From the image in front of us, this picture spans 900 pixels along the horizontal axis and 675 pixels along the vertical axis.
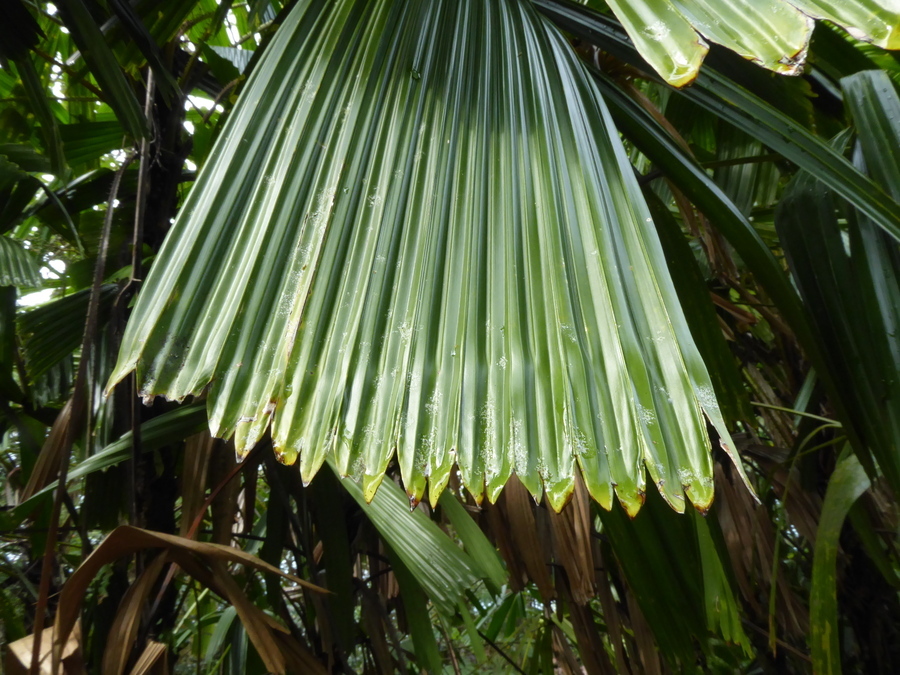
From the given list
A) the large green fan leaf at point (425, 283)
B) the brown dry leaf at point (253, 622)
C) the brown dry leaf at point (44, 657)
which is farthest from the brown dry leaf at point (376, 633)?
the large green fan leaf at point (425, 283)

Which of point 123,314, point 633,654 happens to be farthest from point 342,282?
point 633,654

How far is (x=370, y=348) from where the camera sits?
418 millimetres

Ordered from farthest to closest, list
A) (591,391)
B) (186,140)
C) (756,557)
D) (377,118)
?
(756,557) → (186,140) → (377,118) → (591,391)

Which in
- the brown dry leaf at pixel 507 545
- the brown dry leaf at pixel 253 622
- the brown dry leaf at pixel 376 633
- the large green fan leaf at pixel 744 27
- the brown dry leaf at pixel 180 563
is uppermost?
the large green fan leaf at pixel 744 27

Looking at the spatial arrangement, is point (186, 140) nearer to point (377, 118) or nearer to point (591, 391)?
point (377, 118)

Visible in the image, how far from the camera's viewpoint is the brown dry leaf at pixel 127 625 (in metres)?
0.60

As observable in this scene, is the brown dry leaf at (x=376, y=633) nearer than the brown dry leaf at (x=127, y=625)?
No

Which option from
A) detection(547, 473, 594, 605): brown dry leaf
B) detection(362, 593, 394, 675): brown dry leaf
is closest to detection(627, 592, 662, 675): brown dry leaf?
detection(547, 473, 594, 605): brown dry leaf

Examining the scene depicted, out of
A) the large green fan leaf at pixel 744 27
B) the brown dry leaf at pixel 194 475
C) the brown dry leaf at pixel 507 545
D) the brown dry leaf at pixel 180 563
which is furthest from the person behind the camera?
the brown dry leaf at pixel 507 545

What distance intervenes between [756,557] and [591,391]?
0.95 m

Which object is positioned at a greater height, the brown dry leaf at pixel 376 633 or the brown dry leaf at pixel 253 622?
the brown dry leaf at pixel 253 622

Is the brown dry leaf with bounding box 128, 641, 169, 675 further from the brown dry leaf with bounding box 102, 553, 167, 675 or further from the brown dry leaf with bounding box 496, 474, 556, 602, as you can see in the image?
the brown dry leaf with bounding box 496, 474, 556, 602

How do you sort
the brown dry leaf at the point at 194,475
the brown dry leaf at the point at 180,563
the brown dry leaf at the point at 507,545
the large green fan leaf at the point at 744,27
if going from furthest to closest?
1. the brown dry leaf at the point at 507,545
2. the brown dry leaf at the point at 194,475
3. the brown dry leaf at the point at 180,563
4. the large green fan leaf at the point at 744,27

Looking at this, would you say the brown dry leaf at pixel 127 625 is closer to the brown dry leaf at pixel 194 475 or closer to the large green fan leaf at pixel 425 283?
the brown dry leaf at pixel 194 475
